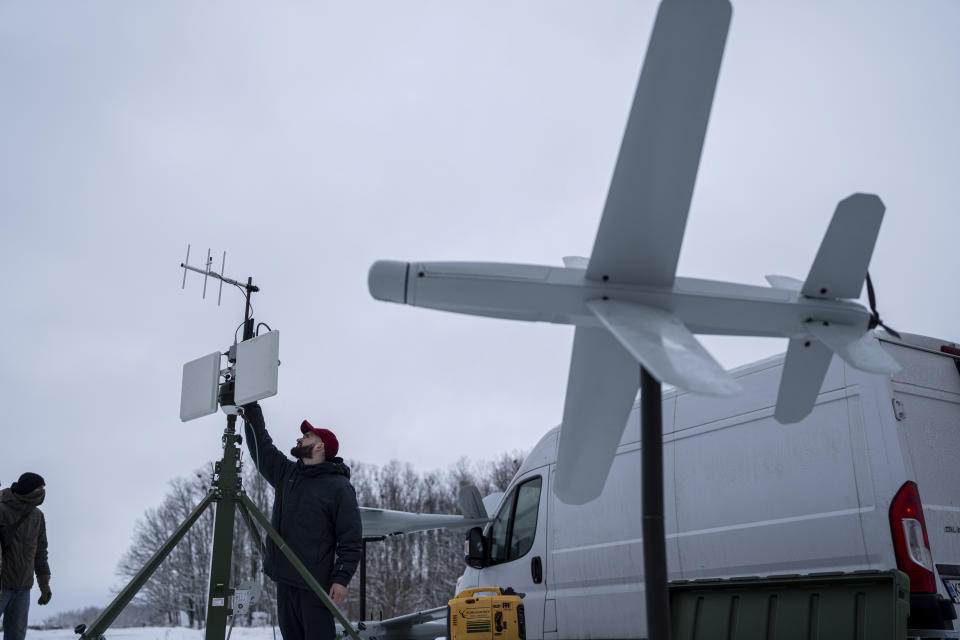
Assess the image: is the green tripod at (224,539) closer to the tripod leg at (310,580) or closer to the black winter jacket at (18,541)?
the tripod leg at (310,580)

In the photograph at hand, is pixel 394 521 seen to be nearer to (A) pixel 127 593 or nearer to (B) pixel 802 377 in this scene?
(A) pixel 127 593

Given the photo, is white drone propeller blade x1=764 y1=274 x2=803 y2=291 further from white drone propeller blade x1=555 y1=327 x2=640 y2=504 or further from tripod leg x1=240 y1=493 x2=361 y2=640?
tripod leg x1=240 y1=493 x2=361 y2=640

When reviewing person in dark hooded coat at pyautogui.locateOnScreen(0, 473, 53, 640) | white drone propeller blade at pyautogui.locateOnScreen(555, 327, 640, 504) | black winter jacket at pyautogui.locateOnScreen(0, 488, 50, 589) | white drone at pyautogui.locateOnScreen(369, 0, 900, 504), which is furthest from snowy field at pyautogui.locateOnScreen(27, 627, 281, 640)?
white drone at pyautogui.locateOnScreen(369, 0, 900, 504)

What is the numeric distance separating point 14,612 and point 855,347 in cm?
600

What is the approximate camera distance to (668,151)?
7.36 feet

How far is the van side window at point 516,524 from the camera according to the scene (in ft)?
19.3

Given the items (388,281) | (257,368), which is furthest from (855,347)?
(257,368)

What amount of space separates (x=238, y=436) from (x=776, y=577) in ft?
10.5

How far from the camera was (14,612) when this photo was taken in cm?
545

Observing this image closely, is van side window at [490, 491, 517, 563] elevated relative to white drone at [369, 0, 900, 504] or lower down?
lower down

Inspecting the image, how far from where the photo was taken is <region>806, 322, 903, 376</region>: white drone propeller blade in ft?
8.25

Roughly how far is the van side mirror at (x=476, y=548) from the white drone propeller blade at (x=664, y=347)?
4265 millimetres

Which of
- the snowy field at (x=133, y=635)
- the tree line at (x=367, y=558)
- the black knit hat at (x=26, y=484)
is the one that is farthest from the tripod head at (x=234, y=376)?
the tree line at (x=367, y=558)

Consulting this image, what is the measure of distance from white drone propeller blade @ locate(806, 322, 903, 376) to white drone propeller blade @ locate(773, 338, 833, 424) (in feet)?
0.41
